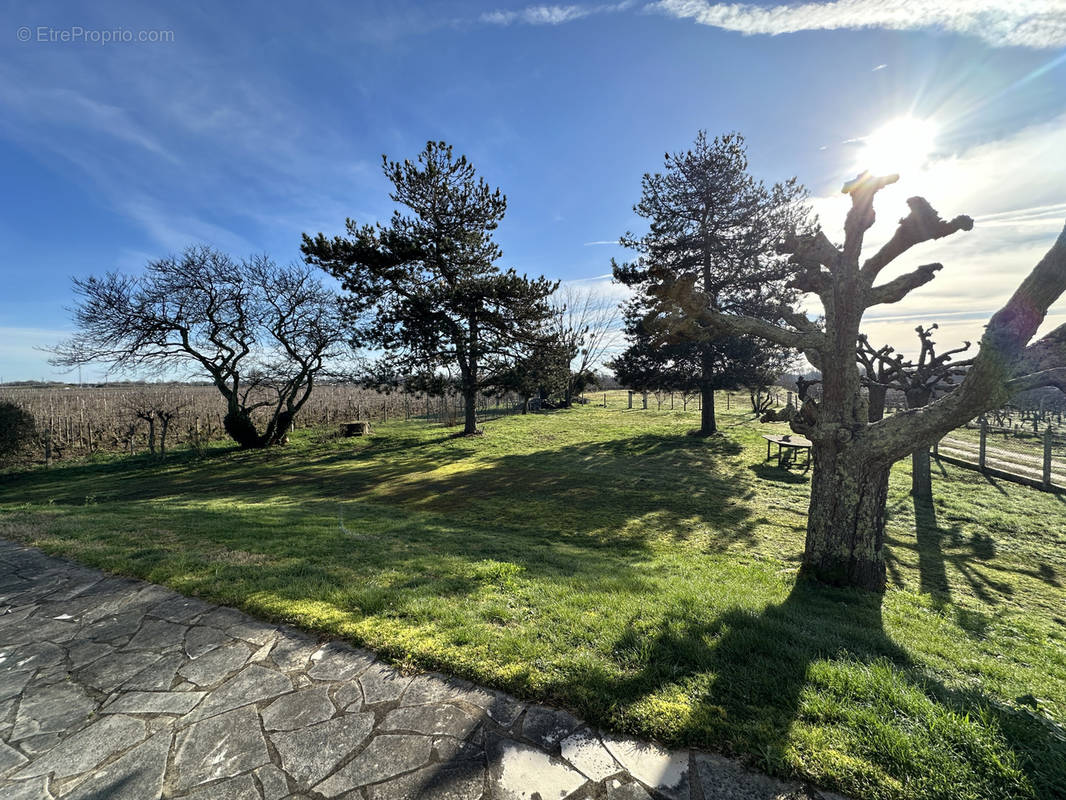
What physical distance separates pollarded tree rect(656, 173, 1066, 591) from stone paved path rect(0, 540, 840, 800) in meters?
4.09

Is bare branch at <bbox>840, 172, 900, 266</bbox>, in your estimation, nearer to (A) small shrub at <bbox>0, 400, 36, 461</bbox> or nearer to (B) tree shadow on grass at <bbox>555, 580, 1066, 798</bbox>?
(B) tree shadow on grass at <bbox>555, 580, 1066, 798</bbox>

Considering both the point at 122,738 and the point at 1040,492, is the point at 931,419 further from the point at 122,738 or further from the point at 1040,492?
the point at 1040,492

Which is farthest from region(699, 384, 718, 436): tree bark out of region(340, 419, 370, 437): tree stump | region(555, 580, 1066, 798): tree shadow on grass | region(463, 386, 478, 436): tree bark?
region(340, 419, 370, 437): tree stump

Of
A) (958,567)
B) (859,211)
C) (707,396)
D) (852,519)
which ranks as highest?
(859,211)

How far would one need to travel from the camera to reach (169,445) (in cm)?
1852

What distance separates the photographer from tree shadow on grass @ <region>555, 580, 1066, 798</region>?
1.89 m

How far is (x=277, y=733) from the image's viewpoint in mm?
2195

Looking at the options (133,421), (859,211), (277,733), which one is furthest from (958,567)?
(133,421)

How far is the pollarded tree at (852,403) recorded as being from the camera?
4.62m

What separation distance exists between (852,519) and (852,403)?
4.66ft

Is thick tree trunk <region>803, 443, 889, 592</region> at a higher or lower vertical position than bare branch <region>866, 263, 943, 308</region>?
lower

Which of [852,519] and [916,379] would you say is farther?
[916,379]

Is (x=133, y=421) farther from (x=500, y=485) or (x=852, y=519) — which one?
(x=852, y=519)

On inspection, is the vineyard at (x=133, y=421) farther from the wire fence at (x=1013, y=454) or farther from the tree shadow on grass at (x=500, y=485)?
the wire fence at (x=1013, y=454)
